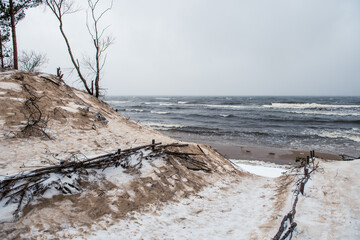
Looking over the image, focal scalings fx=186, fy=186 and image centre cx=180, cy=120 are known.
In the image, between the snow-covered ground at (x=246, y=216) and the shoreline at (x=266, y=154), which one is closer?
the snow-covered ground at (x=246, y=216)

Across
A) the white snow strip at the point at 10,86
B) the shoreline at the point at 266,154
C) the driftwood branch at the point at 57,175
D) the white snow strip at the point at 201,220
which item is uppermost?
the white snow strip at the point at 10,86

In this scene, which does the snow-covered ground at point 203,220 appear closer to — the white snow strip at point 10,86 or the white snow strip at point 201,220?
the white snow strip at point 201,220

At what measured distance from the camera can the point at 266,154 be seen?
12.3 m

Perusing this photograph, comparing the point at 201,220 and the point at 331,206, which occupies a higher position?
the point at 331,206

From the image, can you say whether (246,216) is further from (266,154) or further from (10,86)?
(266,154)

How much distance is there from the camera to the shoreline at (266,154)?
37.3 feet

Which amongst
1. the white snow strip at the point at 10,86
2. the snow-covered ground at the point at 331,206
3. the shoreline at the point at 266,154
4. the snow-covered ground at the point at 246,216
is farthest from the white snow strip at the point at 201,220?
the shoreline at the point at 266,154

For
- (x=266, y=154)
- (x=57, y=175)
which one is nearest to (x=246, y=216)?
(x=57, y=175)

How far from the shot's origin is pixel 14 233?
7.47ft

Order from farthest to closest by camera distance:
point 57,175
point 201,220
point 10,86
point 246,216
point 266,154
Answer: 1. point 266,154
2. point 10,86
3. point 246,216
4. point 201,220
5. point 57,175

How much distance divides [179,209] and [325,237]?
2.33 meters

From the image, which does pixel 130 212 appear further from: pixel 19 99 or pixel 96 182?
pixel 19 99

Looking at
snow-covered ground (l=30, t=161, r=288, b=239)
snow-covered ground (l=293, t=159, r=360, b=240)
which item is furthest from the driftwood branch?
snow-covered ground (l=293, t=159, r=360, b=240)

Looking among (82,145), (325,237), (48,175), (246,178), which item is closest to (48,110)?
(82,145)
